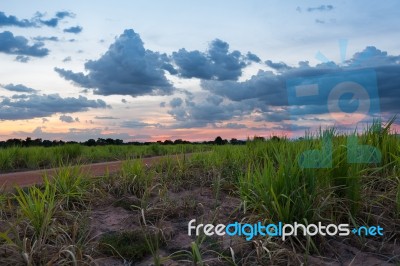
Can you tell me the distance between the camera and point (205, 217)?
502 centimetres

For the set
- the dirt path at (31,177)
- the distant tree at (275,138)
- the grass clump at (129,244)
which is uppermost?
the distant tree at (275,138)

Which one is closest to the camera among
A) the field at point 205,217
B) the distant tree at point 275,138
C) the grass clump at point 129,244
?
the field at point 205,217

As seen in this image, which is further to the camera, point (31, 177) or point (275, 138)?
point (31, 177)

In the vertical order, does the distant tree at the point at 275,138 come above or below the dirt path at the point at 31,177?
above

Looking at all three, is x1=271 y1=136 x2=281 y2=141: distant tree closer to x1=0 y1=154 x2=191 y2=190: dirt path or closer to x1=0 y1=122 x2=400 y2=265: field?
x1=0 y1=154 x2=191 y2=190: dirt path

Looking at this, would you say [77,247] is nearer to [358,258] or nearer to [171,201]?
[171,201]

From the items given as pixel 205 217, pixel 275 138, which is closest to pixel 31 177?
pixel 275 138

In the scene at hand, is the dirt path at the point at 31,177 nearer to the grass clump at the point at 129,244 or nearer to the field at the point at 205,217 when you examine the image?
the field at the point at 205,217

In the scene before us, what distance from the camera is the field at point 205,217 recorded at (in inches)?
157

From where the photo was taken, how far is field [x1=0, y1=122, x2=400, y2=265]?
400 centimetres

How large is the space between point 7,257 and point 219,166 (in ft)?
12.7

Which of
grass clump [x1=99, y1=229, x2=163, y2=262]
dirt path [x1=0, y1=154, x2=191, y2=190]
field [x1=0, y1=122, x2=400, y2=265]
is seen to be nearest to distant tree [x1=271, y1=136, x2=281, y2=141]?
dirt path [x1=0, y1=154, x2=191, y2=190]

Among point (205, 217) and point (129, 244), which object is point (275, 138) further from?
point (129, 244)

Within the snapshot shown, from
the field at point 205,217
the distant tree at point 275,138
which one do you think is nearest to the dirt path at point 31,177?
the field at point 205,217
